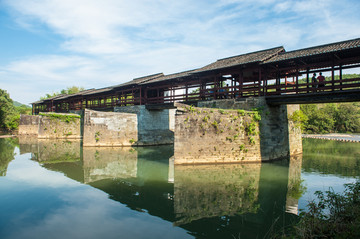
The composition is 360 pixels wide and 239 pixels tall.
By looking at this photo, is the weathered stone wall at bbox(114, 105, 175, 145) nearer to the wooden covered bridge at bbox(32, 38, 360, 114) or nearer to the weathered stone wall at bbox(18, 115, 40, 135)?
the wooden covered bridge at bbox(32, 38, 360, 114)

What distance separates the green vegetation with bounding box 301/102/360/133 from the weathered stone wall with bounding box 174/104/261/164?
25041 millimetres

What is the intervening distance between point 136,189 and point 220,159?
5.39 m

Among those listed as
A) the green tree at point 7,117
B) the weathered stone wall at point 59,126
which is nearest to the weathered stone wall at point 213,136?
the weathered stone wall at point 59,126

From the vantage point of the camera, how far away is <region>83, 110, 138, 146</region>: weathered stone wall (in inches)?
715

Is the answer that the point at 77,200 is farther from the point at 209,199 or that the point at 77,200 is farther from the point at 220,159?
the point at 220,159

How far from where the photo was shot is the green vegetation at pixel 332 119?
3347 centimetres

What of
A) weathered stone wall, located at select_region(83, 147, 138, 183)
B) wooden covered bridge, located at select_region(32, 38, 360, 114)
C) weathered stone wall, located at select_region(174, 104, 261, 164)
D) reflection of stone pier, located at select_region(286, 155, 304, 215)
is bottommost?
reflection of stone pier, located at select_region(286, 155, 304, 215)

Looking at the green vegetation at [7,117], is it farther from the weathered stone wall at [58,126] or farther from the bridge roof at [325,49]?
the bridge roof at [325,49]

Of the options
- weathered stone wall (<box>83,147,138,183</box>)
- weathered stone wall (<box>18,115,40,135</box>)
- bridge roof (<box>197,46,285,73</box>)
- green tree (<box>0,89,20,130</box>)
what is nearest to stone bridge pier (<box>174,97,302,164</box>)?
bridge roof (<box>197,46,285,73</box>)

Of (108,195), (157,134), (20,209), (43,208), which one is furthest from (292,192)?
(157,134)

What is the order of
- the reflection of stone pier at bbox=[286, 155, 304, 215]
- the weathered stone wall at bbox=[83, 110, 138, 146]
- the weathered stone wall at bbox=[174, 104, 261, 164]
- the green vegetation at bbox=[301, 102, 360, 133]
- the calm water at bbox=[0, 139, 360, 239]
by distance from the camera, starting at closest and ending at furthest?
the calm water at bbox=[0, 139, 360, 239] → the reflection of stone pier at bbox=[286, 155, 304, 215] → the weathered stone wall at bbox=[174, 104, 261, 164] → the weathered stone wall at bbox=[83, 110, 138, 146] → the green vegetation at bbox=[301, 102, 360, 133]

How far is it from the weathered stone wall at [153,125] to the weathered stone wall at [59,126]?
22.4 ft

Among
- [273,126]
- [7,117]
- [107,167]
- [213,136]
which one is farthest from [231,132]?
[7,117]

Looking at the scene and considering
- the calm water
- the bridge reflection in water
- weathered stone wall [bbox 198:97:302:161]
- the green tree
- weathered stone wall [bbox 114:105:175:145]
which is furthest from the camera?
the green tree
